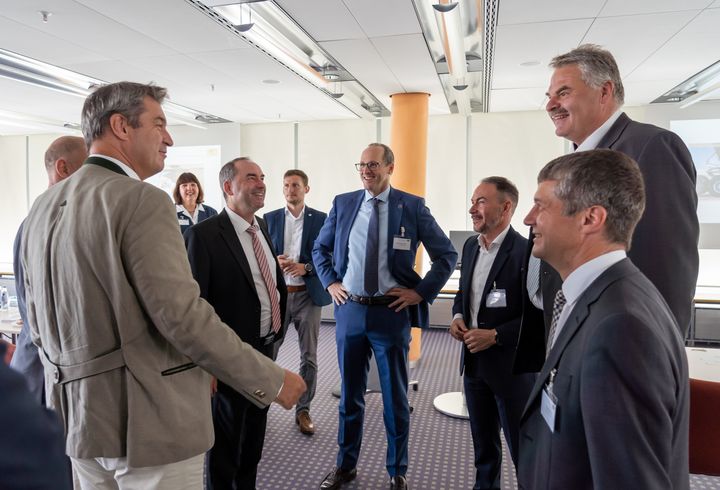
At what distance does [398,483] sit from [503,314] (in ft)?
3.80

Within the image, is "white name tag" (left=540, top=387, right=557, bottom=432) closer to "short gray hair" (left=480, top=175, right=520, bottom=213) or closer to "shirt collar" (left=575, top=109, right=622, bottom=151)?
"shirt collar" (left=575, top=109, right=622, bottom=151)

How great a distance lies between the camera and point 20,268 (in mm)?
1988

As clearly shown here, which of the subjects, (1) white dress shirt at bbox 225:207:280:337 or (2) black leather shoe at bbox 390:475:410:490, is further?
(2) black leather shoe at bbox 390:475:410:490

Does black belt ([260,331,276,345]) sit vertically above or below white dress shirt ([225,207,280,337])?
below

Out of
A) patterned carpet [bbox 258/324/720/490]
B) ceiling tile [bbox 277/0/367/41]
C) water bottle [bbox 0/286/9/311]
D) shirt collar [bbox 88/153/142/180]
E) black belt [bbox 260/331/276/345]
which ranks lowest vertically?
patterned carpet [bbox 258/324/720/490]

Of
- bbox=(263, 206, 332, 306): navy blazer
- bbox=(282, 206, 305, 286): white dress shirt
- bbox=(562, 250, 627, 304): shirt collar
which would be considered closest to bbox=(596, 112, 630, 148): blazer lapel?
bbox=(562, 250, 627, 304): shirt collar

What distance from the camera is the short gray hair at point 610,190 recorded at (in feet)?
3.70

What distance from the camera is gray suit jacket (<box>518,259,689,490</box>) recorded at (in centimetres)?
91

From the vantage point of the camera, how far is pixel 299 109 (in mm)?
6898

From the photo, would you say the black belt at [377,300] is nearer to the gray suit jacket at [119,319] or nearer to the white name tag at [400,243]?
the white name tag at [400,243]

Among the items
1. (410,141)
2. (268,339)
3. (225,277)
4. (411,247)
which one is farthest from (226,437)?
(410,141)

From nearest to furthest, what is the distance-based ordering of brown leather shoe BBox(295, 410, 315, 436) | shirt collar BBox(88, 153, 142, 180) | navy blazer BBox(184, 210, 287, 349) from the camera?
shirt collar BBox(88, 153, 142, 180), navy blazer BBox(184, 210, 287, 349), brown leather shoe BBox(295, 410, 315, 436)

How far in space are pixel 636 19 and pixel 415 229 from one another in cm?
227

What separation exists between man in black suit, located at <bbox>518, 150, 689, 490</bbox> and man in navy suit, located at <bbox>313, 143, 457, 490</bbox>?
147 cm
